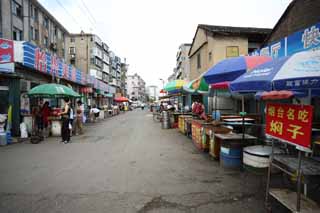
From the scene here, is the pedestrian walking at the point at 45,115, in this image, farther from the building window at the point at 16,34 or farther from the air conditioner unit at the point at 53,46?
the air conditioner unit at the point at 53,46

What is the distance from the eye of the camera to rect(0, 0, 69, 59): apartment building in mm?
20734

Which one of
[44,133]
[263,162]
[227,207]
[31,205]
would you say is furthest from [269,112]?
[44,133]

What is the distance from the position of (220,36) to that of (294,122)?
1611cm

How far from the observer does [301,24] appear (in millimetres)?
9047

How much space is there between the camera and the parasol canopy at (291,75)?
260 cm

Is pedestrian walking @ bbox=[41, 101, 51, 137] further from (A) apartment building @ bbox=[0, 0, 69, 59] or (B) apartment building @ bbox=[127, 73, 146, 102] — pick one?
(B) apartment building @ bbox=[127, 73, 146, 102]

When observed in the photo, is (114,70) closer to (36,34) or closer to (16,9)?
(36,34)

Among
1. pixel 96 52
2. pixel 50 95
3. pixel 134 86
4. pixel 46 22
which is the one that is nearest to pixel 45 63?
pixel 50 95

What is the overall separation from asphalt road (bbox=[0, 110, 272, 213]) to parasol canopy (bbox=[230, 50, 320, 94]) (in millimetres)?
2254

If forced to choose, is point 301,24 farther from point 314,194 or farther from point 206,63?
point 206,63

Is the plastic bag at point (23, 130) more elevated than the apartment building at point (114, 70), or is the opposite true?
the apartment building at point (114, 70)

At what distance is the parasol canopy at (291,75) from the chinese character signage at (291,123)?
37 cm

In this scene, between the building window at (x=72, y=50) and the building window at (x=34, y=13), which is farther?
the building window at (x=72, y=50)

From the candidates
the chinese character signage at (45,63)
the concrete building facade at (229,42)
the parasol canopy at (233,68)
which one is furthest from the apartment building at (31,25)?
the parasol canopy at (233,68)
